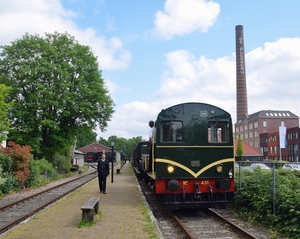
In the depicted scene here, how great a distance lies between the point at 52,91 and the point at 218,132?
21078 mm

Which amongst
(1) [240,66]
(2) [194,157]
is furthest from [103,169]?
(1) [240,66]

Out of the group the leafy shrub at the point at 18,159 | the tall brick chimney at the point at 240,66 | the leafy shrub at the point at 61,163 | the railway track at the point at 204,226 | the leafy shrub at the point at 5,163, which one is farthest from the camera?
the tall brick chimney at the point at 240,66

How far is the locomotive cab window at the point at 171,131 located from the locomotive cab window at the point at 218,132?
0.98 m

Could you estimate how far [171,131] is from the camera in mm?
11039

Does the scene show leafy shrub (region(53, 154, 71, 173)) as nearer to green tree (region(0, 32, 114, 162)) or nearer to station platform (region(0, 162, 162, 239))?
green tree (region(0, 32, 114, 162))

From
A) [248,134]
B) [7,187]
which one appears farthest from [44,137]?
[248,134]

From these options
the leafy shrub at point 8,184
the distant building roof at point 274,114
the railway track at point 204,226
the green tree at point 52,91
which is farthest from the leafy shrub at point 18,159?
the distant building roof at point 274,114

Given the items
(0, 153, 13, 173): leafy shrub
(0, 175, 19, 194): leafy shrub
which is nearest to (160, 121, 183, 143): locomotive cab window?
(0, 175, 19, 194): leafy shrub

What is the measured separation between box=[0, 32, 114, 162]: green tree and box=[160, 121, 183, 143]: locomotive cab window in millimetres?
19441

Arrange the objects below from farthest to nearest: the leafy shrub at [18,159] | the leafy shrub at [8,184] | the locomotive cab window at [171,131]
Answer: the leafy shrub at [18,159], the leafy shrub at [8,184], the locomotive cab window at [171,131]

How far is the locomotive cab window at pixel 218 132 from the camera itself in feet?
36.8

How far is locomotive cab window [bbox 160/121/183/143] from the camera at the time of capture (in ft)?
35.9

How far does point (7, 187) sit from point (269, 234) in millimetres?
13138

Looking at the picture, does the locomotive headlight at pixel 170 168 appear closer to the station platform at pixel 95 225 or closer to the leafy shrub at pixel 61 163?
the station platform at pixel 95 225
